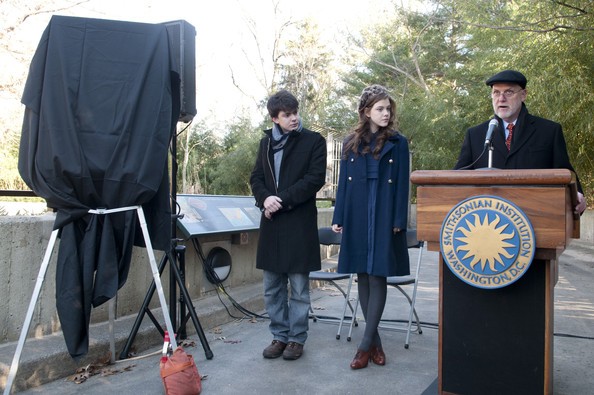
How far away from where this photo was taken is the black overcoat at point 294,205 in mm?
4109

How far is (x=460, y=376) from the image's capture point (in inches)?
114

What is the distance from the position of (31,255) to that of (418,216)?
282cm

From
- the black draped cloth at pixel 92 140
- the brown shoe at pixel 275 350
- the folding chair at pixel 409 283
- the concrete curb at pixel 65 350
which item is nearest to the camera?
the black draped cloth at pixel 92 140

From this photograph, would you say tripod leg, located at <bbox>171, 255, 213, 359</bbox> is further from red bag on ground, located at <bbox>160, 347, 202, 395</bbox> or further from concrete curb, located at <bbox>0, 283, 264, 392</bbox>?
red bag on ground, located at <bbox>160, 347, 202, 395</bbox>

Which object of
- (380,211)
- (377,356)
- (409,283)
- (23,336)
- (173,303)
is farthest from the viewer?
(409,283)

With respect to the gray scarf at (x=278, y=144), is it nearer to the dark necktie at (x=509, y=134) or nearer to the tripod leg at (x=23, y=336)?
the dark necktie at (x=509, y=134)

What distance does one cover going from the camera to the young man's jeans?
13.8 ft

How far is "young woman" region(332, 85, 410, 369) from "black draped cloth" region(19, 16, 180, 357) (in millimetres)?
1408

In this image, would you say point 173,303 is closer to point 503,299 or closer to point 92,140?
point 92,140

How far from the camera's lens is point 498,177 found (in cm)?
267

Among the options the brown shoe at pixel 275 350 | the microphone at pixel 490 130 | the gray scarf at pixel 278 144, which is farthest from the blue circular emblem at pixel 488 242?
the brown shoe at pixel 275 350

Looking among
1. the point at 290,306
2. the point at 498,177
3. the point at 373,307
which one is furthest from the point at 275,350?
the point at 498,177

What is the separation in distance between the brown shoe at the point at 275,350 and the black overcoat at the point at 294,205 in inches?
23.7

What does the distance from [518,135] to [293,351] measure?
7.48ft
